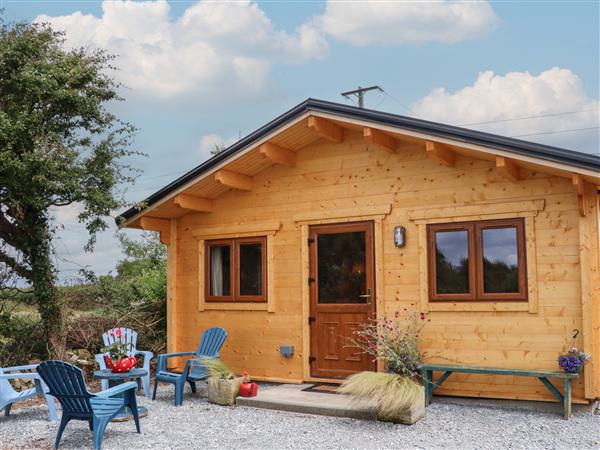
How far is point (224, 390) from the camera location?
22.3 ft

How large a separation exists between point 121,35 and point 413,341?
6.14 meters

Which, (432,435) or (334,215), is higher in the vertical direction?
(334,215)

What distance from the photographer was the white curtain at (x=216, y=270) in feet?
28.3

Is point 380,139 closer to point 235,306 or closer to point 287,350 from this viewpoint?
point 287,350

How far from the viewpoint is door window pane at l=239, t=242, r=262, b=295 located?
323 inches

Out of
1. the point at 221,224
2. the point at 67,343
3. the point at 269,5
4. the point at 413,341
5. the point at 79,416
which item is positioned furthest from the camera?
the point at 67,343

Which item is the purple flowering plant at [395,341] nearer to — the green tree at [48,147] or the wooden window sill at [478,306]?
the wooden window sill at [478,306]

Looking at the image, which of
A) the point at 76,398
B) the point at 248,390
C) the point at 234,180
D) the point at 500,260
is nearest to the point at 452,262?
the point at 500,260

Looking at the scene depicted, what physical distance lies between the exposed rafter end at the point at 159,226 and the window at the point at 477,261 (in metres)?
4.03

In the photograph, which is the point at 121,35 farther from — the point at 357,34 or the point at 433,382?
the point at 433,382

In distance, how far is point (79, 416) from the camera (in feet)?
16.8

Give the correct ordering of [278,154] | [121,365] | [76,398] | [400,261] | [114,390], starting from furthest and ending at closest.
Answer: [278,154], [400,261], [121,365], [114,390], [76,398]

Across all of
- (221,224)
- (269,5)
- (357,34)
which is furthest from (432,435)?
(357,34)

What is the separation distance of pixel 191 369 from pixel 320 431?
97.6 inches
